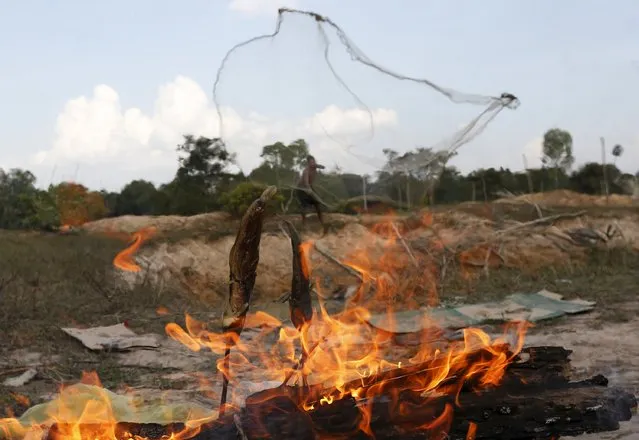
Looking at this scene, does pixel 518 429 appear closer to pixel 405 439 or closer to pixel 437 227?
pixel 405 439

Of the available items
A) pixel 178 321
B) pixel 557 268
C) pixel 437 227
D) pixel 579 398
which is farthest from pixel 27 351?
pixel 437 227

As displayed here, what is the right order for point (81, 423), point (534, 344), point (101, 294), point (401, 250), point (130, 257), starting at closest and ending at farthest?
point (81, 423)
point (534, 344)
point (101, 294)
point (401, 250)
point (130, 257)

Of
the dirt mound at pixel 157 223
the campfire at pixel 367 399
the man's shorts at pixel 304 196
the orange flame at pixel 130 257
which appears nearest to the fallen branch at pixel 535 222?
the orange flame at pixel 130 257

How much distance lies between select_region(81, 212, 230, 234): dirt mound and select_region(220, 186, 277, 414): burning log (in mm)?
18378

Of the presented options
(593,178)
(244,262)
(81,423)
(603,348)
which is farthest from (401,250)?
(593,178)

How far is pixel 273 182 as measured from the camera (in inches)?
177

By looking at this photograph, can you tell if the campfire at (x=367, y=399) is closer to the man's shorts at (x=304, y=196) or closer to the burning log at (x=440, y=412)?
the burning log at (x=440, y=412)

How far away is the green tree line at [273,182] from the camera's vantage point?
14.6 feet

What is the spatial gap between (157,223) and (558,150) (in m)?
25.9

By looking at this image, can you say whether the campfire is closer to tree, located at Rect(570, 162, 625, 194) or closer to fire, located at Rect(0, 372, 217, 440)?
fire, located at Rect(0, 372, 217, 440)

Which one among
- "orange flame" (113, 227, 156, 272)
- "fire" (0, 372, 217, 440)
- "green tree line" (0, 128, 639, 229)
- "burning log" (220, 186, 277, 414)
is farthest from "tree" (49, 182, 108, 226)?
"burning log" (220, 186, 277, 414)

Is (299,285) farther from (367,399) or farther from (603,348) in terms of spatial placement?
(603,348)

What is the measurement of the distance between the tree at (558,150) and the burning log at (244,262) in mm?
37338

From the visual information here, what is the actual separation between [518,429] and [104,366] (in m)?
4.53
